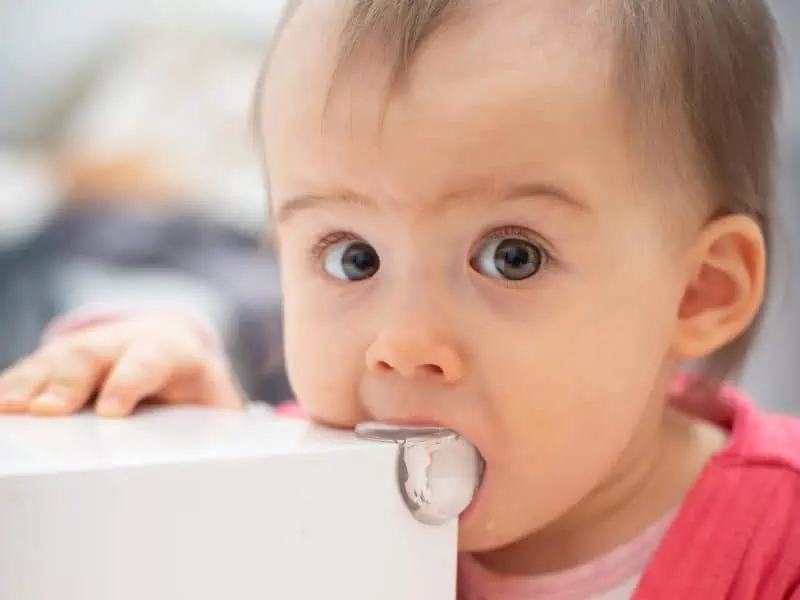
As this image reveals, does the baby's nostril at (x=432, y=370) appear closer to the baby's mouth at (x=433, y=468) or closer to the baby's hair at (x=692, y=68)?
the baby's mouth at (x=433, y=468)

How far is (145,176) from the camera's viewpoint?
152 cm

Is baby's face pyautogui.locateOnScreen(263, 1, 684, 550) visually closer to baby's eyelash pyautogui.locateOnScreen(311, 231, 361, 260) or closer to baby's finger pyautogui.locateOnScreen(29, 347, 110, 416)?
baby's eyelash pyautogui.locateOnScreen(311, 231, 361, 260)

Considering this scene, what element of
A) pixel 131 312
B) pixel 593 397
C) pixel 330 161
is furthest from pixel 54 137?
pixel 593 397

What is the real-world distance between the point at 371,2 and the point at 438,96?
75 mm

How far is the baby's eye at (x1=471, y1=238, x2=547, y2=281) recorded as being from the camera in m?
0.61

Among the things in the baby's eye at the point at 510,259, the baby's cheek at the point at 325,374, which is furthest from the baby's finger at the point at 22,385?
the baby's eye at the point at 510,259

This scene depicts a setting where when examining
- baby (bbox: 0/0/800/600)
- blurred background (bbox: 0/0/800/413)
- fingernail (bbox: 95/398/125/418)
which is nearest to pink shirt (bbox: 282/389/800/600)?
baby (bbox: 0/0/800/600)

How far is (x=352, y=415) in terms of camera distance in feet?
2.05

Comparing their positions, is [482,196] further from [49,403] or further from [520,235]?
[49,403]

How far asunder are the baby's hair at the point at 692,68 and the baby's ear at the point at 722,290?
0.9 inches

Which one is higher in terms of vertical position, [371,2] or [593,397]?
[371,2]

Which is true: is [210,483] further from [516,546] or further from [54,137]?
[54,137]

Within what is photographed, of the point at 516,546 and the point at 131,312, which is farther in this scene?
the point at 131,312

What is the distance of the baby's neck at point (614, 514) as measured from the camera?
2.40 ft
